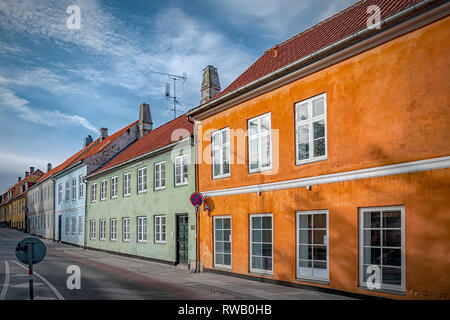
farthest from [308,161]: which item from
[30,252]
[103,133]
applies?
[103,133]

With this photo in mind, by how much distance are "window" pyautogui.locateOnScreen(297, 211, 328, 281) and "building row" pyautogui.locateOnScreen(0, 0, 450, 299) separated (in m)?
0.04

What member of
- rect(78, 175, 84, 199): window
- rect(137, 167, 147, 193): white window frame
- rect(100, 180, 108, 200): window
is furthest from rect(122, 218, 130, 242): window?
rect(78, 175, 84, 199): window

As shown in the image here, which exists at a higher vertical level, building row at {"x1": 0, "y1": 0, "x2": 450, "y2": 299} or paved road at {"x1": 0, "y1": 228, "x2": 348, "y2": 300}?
building row at {"x1": 0, "y1": 0, "x2": 450, "y2": 299}

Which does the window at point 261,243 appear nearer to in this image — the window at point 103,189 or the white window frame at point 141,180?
the white window frame at point 141,180

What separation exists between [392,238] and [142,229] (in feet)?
50.5

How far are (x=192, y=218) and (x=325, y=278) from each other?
7221 millimetres

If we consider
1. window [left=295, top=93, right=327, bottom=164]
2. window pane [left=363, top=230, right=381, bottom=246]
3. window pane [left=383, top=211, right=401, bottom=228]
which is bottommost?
window pane [left=363, top=230, right=381, bottom=246]

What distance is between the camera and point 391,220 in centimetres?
928

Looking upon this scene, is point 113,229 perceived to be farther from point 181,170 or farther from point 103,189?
point 181,170

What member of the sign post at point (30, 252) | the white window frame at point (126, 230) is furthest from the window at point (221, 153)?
the white window frame at point (126, 230)

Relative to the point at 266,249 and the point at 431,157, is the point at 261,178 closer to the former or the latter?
the point at 266,249

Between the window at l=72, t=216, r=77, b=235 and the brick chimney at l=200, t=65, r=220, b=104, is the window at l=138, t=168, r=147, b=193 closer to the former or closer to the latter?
the brick chimney at l=200, t=65, r=220, b=104

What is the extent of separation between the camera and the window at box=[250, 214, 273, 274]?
12.9 meters
